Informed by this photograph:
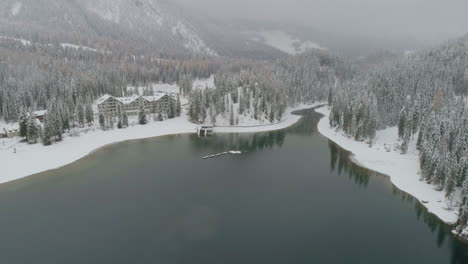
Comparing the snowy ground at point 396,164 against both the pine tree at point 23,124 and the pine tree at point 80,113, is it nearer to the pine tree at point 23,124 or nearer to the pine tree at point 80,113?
the pine tree at point 80,113

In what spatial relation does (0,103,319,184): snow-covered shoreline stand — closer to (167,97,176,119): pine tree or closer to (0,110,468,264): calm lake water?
(167,97,176,119): pine tree

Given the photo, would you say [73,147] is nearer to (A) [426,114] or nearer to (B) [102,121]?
(B) [102,121]

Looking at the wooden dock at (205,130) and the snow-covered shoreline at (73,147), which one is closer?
the snow-covered shoreline at (73,147)

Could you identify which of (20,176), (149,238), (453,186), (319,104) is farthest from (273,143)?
(319,104)

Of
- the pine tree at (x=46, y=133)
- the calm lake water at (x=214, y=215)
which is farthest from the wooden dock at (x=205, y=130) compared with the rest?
the pine tree at (x=46, y=133)

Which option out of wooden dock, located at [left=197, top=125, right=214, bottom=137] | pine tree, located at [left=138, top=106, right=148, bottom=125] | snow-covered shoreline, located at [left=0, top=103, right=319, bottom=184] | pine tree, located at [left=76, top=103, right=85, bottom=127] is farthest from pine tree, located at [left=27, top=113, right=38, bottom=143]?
wooden dock, located at [left=197, top=125, right=214, bottom=137]

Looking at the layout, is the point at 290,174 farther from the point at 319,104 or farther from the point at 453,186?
the point at 319,104
